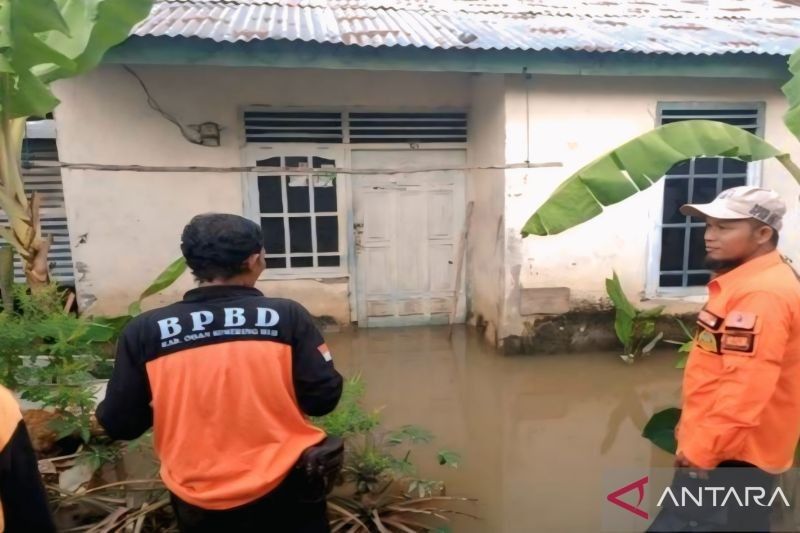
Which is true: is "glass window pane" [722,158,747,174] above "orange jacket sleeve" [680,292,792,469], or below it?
above

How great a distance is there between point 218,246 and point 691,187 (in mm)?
5181

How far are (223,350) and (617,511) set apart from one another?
2385mm

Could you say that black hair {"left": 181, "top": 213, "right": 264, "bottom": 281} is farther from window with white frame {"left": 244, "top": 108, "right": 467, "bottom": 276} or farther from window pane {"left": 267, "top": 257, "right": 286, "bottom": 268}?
window pane {"left": 267, "top": 257, "right": 286, "bottom": 268}

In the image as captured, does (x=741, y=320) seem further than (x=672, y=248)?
No

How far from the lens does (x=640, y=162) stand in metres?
2.63

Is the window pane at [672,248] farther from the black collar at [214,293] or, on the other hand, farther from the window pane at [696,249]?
the black collar at [214,293]

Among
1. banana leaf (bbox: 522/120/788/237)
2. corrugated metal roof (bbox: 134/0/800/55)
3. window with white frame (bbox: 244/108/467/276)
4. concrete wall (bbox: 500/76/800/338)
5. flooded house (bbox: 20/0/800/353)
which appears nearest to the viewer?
banana leaf (bbox: 522/120/788/237)

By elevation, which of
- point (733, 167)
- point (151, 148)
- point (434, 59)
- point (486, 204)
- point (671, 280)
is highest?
point (434, 59)

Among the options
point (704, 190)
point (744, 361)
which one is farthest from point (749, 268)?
point (704, 190)

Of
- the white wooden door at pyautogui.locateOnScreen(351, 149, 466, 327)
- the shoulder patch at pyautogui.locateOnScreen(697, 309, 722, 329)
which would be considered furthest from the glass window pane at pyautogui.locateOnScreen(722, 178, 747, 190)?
the shoulder patch at pyautogui.locateOnScreen(697, 309, 722, 329)

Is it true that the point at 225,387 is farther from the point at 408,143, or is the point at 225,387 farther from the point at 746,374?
the point at 408,143

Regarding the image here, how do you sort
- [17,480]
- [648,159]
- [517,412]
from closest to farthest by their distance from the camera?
[17,480], [648,159], [517,412]

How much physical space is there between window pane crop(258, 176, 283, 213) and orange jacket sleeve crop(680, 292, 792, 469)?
4814 mm

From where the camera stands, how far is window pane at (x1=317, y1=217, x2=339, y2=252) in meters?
6.08
